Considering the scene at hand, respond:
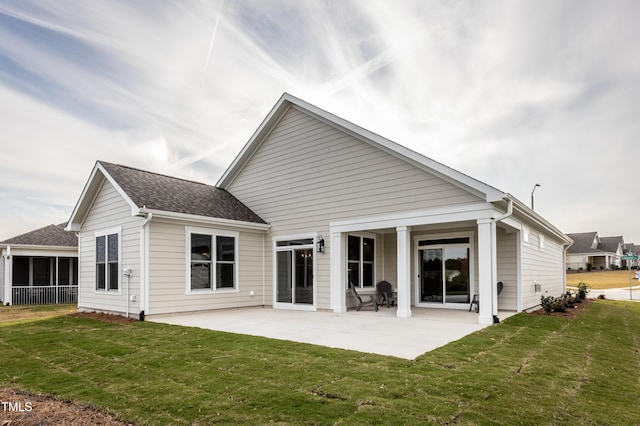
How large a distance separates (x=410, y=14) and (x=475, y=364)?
31.4 ft

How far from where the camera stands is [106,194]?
484 inches

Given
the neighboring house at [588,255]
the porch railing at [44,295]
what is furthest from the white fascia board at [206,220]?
the neighboring house at [588,255]

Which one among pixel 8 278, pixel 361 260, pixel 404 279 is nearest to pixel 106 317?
pixel 361 260

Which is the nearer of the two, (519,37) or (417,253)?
(519,37)

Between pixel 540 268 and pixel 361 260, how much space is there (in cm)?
676

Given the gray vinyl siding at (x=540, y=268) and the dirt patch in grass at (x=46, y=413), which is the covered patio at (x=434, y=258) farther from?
the dirt patch in grass at (x=46, y=413)

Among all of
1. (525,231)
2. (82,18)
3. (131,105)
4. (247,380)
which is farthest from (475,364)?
(131,105)

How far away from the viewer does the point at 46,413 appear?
13.6 ft

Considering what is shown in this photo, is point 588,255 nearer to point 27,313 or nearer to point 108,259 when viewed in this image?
point 108,259

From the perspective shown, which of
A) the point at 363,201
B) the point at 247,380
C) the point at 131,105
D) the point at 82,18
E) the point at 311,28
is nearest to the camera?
the point at 247,380

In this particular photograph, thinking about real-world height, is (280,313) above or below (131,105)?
below

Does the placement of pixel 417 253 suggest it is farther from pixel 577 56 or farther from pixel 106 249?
pixel 106 249

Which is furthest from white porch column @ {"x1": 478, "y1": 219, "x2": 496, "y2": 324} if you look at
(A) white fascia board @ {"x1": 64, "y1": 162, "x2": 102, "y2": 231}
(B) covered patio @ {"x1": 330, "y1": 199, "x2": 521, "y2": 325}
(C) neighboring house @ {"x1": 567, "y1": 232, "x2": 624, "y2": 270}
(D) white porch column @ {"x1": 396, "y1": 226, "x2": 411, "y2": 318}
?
(C) neighboring house @ {"x1": 567, "y1": 232, "x2": 624, "y2": 270}

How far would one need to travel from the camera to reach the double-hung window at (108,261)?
11727 millimetres
